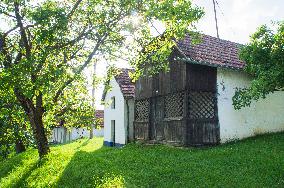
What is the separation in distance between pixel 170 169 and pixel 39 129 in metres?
7.38

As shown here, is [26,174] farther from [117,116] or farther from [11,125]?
[117,116]

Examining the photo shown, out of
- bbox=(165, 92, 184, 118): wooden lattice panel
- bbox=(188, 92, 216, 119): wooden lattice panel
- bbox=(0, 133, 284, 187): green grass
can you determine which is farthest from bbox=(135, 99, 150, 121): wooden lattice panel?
bbox=(0, 133, 284, 187): green grass

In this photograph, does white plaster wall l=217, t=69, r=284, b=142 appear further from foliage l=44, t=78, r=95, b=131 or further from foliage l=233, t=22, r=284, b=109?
foliage l=44, t=78, r=95, b=131

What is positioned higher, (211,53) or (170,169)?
(211,53)

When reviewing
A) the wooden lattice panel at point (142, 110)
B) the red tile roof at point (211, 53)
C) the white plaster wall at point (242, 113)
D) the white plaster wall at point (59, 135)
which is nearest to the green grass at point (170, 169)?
the white plaster wall at point (242, 113)

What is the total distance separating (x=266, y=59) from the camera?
1512cm

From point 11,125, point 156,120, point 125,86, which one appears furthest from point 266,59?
point 125,86

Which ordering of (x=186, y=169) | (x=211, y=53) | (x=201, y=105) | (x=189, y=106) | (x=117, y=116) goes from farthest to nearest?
(x=117, y=116) → (x=211, y=53) → (x=201, y=105) → (x=189, y=106) → (x=186, y=169)

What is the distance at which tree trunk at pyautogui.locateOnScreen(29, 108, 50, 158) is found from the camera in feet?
51.4

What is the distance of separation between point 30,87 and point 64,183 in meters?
3.74

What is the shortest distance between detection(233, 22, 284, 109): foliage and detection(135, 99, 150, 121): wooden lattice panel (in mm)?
7670

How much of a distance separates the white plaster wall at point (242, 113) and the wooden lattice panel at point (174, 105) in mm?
2161

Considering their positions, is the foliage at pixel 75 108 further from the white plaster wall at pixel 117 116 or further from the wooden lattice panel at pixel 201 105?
the white plaster wall at pixel 117 116

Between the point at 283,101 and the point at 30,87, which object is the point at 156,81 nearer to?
the point at 283,101
